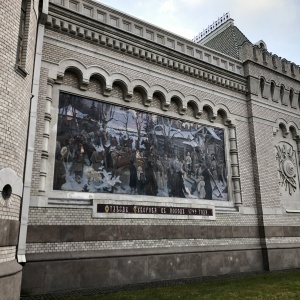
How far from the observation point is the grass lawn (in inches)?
368

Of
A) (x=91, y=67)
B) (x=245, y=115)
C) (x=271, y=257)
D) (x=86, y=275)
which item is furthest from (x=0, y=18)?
(x=271, y=257)

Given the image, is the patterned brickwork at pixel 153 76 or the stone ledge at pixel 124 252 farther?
the patterned brickwork at pixel 153 76

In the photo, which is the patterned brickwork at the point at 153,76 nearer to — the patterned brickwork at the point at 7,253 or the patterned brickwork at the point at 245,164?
the patterned brickwork at the point at 245,164

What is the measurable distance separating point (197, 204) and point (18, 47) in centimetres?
933

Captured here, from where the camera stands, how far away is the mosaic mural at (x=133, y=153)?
11883 mm

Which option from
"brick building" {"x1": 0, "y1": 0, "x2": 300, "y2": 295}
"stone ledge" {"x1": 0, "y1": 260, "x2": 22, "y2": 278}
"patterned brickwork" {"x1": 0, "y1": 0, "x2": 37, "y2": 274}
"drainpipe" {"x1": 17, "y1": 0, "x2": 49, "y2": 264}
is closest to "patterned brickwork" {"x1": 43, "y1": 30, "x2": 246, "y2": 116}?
"brick building" {"x1": 0, "y1": 0, "x2": 300, "y2": 295}

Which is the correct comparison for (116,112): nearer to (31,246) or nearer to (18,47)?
(18,47)

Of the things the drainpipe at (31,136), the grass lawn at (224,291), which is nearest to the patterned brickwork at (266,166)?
the grass lawn at (224,291)

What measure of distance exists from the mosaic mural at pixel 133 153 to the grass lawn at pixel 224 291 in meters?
3.74

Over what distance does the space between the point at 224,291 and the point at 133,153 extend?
6.07 m

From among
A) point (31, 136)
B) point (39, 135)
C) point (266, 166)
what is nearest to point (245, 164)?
point (266, 166)

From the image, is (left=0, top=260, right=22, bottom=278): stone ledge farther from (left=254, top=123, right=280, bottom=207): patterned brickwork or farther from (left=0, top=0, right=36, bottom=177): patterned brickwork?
(left=254, top=123, right=280, bottom=207): patterned brickwork

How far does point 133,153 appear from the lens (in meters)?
13.2

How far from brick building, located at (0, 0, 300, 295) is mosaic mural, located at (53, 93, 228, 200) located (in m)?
0.05
